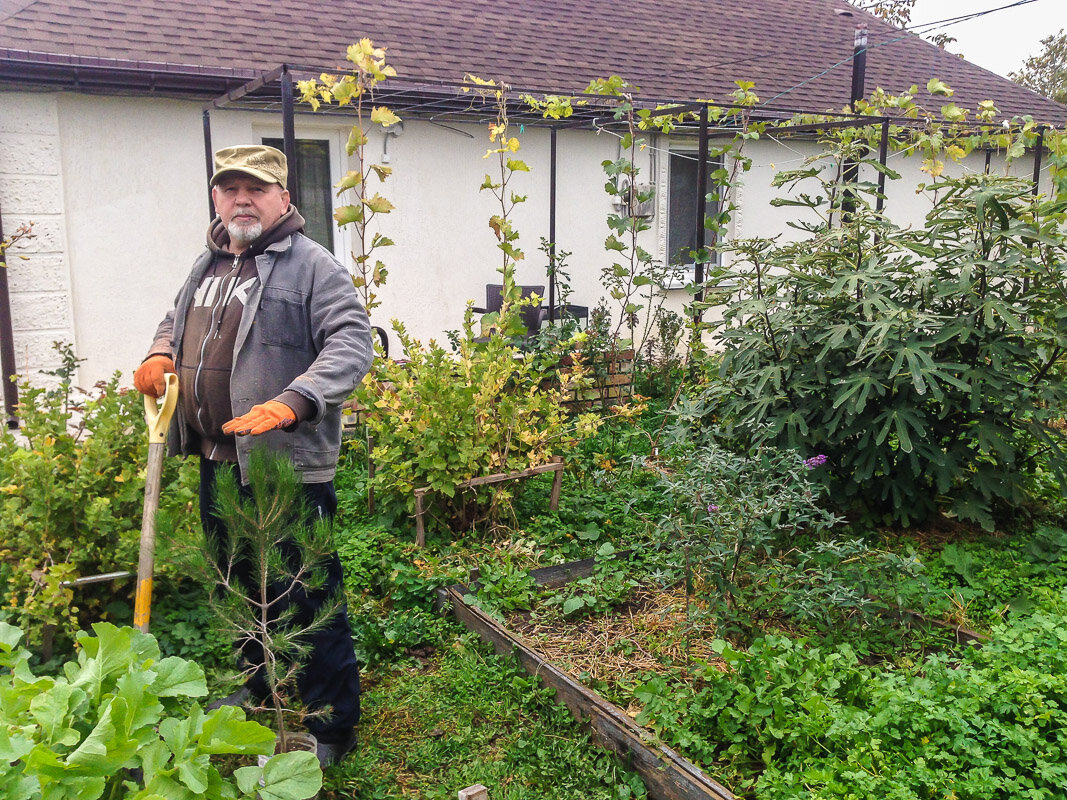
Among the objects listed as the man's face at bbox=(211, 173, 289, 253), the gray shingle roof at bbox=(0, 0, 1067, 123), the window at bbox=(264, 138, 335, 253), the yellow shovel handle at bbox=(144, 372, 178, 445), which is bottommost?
the yellow shovel handle at bbox=(144, 372, 178, 445)

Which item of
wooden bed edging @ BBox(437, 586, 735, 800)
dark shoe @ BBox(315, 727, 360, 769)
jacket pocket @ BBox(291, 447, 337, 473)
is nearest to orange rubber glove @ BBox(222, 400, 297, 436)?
jacket pocket @ BBox(291, 447, 337, 473)

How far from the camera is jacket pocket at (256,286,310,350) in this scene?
303 centimetres

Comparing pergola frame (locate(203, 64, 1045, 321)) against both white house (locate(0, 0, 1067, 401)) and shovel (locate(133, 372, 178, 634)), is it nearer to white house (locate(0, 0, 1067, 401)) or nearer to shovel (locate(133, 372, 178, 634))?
white house (locate(0, 0, 1067, 401))

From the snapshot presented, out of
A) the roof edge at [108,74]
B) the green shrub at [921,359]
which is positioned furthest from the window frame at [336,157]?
the green shrub at [921,359]

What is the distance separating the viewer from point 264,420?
8.43 ft

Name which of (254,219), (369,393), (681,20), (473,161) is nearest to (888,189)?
(681,20)

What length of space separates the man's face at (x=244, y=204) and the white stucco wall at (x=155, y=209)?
4334 millimetres

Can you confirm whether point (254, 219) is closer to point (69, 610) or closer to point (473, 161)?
point (69, 610)

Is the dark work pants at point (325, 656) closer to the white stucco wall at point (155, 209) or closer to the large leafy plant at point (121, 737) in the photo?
the large leafy plant at point (121, 737)

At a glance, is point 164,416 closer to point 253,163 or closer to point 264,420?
point 264,420

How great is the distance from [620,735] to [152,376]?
2127mm

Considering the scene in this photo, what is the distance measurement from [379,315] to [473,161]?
197 cm

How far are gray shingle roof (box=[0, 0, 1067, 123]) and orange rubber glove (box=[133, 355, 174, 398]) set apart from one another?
13.3 feet

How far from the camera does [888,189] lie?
12094 mm
